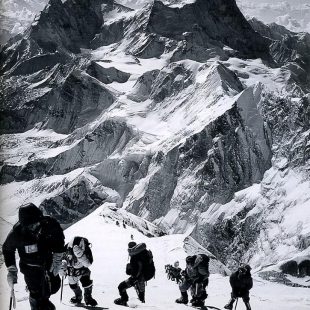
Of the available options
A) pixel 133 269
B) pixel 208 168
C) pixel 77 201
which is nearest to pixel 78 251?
pixel 133 269

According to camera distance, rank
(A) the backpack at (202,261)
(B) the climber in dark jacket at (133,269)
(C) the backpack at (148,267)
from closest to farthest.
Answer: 1. (B) the climber in dark jacket at (133,269)
2. (C) the backpack at (148,267)
3. (A) the backpack at (202,261)

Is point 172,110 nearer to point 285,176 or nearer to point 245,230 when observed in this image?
point 285,176

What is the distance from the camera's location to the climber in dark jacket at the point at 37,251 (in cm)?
1164

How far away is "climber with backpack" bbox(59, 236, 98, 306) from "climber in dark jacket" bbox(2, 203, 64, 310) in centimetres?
345

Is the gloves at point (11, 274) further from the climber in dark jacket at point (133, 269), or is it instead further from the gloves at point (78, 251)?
the climber in dark jacket at point (133, 269)

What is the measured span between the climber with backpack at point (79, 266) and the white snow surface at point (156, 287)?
0.50 metres

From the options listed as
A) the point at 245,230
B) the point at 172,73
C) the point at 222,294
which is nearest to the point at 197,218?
the point at 245,230

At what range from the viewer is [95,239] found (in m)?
48.7

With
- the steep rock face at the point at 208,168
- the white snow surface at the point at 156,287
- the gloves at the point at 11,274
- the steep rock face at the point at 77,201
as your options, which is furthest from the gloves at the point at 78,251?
the steep rock face at the point at 77,201

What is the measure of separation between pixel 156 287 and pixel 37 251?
13.3 meters

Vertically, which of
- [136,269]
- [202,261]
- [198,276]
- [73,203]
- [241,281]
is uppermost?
[136,269]

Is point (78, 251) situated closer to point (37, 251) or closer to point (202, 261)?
point (37, 251)

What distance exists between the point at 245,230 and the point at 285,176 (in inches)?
856

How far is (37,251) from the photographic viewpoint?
11773mm
